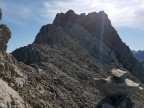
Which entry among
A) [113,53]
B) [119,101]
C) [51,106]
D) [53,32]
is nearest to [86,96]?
[119,101]

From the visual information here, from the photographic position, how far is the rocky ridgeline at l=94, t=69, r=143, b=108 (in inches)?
2704

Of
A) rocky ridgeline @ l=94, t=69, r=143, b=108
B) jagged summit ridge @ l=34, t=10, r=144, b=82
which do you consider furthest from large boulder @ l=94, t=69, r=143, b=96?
jagged summit ridge @ l=34, t=10, r=144, b=82

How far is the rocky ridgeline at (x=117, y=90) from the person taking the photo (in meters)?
68.7

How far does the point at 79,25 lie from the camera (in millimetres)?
161250

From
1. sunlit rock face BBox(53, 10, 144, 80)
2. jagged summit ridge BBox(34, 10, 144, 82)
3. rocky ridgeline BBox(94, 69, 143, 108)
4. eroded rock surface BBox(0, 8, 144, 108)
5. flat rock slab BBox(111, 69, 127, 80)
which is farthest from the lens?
sunlit rock face BBox(53, 10, 144, 80)

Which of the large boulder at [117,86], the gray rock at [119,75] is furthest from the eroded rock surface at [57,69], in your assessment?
the gray rock at [119,75]

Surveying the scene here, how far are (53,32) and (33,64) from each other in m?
47.6

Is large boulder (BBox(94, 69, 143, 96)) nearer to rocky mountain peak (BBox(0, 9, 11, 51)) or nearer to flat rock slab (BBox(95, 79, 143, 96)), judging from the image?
flat rock slab (BBox(95, 79, 143, 96))

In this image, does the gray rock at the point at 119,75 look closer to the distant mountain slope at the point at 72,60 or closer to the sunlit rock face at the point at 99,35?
the distant mountain slope at the point at 72,60

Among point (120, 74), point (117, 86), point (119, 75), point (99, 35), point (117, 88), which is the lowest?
point (117, 88)

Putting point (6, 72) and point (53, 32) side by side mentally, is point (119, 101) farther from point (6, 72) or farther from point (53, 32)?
point (53, 32)

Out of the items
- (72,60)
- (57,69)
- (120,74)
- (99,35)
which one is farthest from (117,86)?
(99,35)

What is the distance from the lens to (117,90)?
69.1 metres

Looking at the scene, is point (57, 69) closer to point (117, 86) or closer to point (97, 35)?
point (117, 86)
